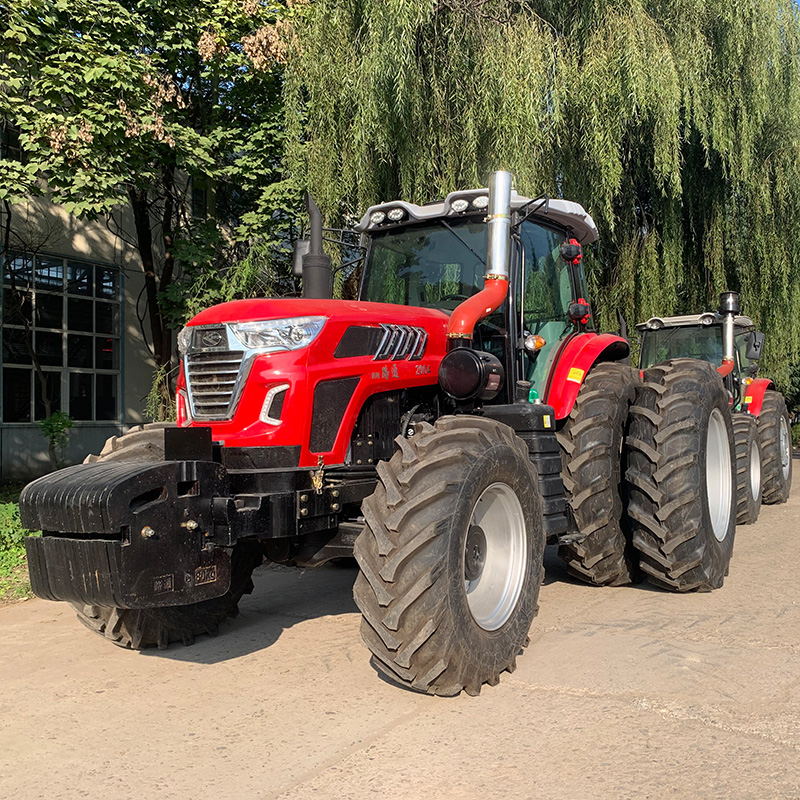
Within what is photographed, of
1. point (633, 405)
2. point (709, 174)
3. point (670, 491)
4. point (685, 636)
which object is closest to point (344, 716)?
point (685, 636)

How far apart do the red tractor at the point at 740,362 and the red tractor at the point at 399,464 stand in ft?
13.6

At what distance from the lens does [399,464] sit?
3723mm

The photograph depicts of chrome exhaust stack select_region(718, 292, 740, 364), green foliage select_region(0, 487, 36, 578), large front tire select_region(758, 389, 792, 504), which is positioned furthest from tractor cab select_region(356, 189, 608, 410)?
large front tire select_region(758, 389, 792, 504)

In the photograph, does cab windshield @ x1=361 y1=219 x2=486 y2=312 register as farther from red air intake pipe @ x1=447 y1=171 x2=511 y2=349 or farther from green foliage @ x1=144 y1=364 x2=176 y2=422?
green foliage @ x1=144 y1=364 x2=176 y2=422

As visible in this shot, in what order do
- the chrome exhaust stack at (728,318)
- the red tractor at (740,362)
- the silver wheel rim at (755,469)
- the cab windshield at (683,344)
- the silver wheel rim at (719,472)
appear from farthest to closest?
1. the cab windshield at (683,344)
2. the red tractor at (740,362)
3. the silver wheel rim at (755,469)
4. the chrome exhaust stack at (728,318)
5. the silver wheel rim at (719,472)

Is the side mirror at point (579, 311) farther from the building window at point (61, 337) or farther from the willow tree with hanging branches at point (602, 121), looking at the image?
the building window at point (61, 337)

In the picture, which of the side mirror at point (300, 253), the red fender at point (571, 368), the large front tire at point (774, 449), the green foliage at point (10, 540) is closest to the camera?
the side mirror at point (300, 253)

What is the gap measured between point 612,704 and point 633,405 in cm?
250

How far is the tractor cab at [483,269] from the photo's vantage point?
516cm

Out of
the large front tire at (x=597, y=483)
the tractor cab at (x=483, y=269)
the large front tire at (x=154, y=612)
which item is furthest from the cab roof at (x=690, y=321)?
the large front tire at (x=154, y=612)

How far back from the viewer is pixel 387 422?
448 centimetres

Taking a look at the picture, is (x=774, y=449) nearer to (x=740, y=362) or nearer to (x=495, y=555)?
(x=740, y=362)

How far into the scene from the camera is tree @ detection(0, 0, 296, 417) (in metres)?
7.94

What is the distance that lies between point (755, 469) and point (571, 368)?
5355 millimetres
